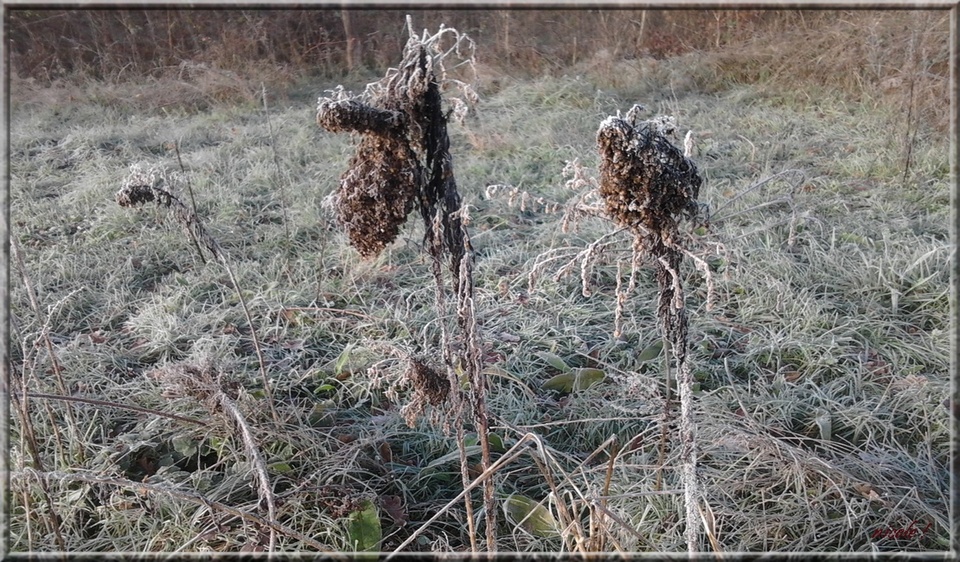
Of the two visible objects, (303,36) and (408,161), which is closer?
(408,161)

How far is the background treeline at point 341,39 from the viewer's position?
8.01 meters

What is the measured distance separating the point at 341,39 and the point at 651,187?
30.5ft

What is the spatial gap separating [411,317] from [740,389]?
146 centimetres

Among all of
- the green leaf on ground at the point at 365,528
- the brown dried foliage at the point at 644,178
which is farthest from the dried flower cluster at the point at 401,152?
the green leaf on ground at the point at 365,528

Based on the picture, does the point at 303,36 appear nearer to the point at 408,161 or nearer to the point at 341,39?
the point at 341,39

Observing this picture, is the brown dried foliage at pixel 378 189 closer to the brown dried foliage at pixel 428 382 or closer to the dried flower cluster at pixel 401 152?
the dried flower cluster at pixel 401 152

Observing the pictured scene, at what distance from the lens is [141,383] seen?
8.30 ft

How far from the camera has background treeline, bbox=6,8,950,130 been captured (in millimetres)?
8008

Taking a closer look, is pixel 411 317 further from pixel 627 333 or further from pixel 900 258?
pixel 900 258

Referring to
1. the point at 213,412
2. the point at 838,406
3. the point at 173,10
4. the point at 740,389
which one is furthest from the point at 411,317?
the point at 173,10

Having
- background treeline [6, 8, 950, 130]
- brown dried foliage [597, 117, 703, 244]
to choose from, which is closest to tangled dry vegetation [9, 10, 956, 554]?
brown dried foliage [597, 117, 703, 244]

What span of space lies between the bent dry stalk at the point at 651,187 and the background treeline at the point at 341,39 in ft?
22.8

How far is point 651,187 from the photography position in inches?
43.8

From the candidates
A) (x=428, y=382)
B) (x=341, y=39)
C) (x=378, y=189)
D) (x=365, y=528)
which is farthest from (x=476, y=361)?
(x=341, y=39)
